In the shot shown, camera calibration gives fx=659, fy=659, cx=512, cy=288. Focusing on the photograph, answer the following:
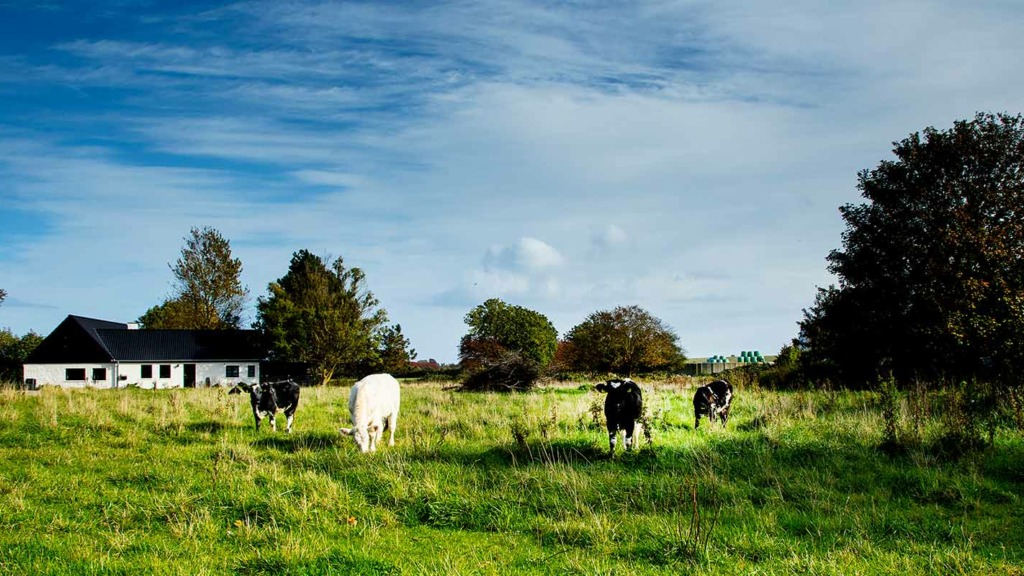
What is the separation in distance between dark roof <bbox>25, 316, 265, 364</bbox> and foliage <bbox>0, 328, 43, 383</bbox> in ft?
15.0

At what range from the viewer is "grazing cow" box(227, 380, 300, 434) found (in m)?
16.4

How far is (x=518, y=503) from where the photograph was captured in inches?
345

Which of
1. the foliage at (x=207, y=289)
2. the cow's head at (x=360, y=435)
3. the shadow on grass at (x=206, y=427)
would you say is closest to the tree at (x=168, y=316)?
the foliage at (x=207, y=289)

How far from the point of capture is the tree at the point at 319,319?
56.8 meters

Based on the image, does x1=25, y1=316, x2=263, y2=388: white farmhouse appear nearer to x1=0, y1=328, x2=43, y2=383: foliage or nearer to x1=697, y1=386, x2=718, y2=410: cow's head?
x1=0, y1=328, x2=43, y2=383: foliage

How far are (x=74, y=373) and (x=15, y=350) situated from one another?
52.4 ft

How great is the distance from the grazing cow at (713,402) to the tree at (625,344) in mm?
61248

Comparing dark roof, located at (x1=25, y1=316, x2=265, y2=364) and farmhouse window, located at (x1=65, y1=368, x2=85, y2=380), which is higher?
dark roof, located at (x1=25, y1=316, x2=265, y2=364)

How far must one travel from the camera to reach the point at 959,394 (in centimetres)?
1464

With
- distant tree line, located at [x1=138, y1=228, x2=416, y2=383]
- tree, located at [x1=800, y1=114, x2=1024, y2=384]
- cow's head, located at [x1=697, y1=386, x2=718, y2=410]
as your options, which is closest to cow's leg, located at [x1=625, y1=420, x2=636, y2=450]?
cow's head, located at [x1=697, y1=386, x2=718, y2=410]

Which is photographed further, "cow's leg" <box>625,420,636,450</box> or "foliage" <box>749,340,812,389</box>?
"foliage" <box>749,340,812,389</box>

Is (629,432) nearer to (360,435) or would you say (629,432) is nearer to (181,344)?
(360,435)

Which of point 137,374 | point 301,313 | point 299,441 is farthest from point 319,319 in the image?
point 299,441

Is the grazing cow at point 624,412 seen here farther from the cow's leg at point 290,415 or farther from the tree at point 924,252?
the tree at point 924,252
